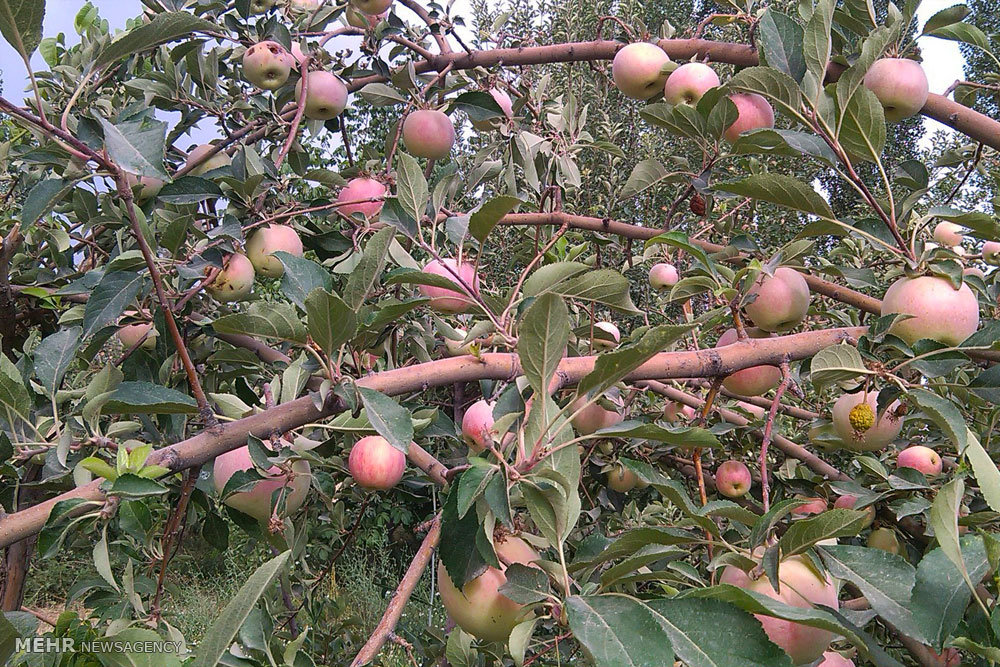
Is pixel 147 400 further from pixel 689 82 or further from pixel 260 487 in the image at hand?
pixel 689 82

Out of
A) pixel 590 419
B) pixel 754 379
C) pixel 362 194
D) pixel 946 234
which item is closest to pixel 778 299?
pixel 754 379

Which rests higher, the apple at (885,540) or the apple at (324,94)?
the apple at (324,94)

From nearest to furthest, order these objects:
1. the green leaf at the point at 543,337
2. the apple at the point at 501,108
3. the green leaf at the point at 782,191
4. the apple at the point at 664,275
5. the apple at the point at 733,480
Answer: the green leaf at the point at 543,337, the green leaf at the point at 782,191, the apple at the point at 733,480, the apple at the point at 501,108, the apple at the point at 664,275

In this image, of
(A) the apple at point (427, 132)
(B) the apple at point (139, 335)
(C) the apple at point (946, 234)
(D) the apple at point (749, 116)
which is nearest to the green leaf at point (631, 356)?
(D) the apple at point (749, 116)

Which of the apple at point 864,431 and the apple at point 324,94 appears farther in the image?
the apple at point 324,94

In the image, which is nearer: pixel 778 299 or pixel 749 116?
pixel 778 299

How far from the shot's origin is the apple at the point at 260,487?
988 mm

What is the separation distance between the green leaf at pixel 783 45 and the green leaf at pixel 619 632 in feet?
2.33

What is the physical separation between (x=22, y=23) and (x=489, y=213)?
1.48 ft

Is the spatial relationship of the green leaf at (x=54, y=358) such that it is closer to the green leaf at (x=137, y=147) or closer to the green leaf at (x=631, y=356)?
the green leaf at (x=137, y=147)

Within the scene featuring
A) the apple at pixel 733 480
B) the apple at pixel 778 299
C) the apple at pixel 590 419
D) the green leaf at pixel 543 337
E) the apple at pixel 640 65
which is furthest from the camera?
the apple at pixel 640 65

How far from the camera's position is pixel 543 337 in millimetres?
595

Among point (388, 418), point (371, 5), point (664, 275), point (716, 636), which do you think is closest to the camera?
→ point (716, 636)

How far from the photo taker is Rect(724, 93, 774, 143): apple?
108 centimetres
